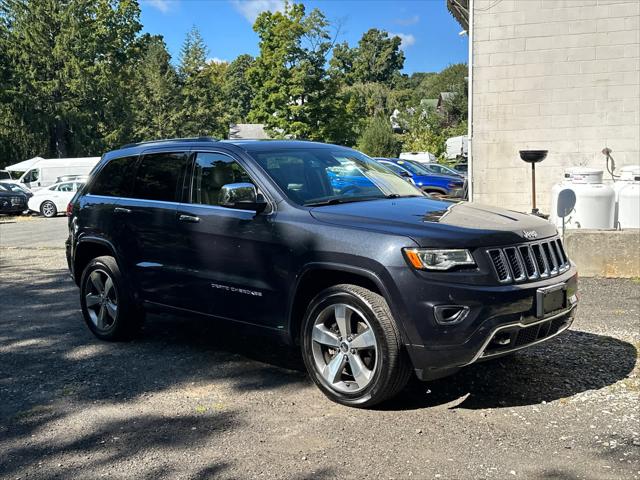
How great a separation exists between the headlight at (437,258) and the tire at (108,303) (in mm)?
2958

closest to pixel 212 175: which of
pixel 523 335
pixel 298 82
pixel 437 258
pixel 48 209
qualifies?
pixel 437 258

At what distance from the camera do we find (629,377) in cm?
490

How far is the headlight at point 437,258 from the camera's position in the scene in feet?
12.9

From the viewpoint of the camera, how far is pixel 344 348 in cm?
432

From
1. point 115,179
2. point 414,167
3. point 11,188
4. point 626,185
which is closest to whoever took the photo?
point 115,179

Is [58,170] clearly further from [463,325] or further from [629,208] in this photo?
[463,325]

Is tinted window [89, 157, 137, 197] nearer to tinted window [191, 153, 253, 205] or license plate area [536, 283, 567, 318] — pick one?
tinted window [191, 153, 253, 205]

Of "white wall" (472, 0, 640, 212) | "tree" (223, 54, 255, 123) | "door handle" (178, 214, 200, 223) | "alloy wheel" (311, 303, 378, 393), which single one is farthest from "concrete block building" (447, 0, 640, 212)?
"tree" (223, 54, 255, 123)

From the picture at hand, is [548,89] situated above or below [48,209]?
above

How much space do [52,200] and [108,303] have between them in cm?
2066

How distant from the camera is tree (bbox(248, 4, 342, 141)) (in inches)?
1684

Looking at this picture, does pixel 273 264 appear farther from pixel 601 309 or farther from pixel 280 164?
pixel 601 309

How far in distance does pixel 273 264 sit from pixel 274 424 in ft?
3.63

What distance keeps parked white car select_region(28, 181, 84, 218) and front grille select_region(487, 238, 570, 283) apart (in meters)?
23.1
